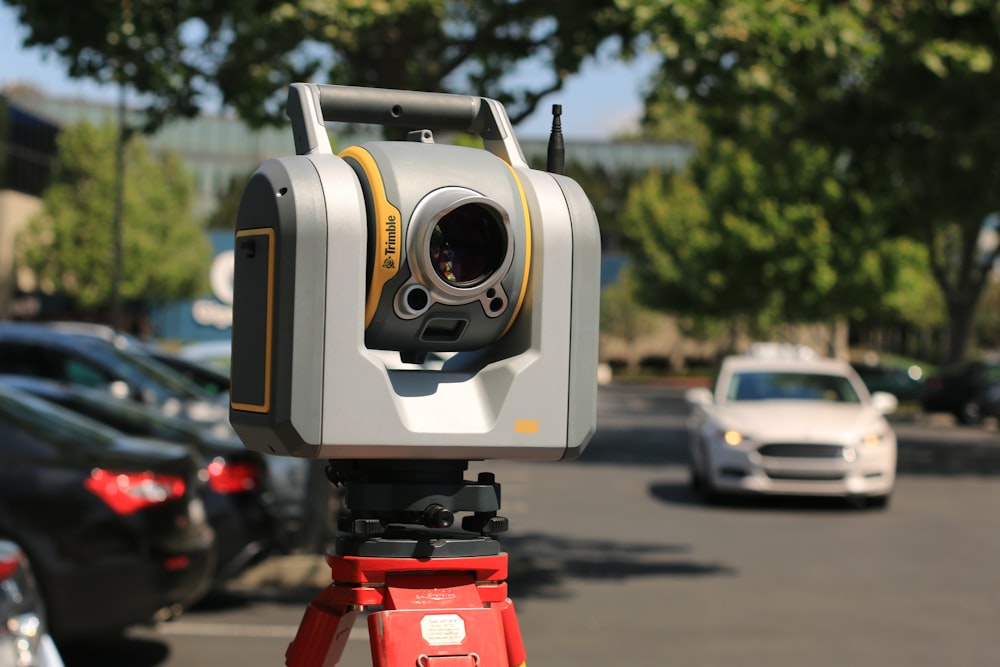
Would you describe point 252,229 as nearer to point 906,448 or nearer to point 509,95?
point 509,95

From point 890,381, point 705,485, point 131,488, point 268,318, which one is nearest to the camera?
point 268,318

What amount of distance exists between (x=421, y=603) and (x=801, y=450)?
13129 millimetres

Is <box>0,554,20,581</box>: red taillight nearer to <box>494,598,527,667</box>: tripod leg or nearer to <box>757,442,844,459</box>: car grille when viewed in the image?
<box>494,598,527,667</box>: tripod leg

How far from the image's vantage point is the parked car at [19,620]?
13.3 ft

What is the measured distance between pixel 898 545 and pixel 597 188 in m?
62.8

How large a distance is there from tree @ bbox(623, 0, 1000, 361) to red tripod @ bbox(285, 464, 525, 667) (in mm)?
6546

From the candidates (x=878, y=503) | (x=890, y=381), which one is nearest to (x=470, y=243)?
(x=878, y=503)

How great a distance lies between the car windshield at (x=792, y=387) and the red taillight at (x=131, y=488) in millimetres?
10584

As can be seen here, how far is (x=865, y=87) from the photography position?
813 inches

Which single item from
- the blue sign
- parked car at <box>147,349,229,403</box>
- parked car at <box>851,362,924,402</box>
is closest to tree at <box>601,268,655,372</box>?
the blue sign

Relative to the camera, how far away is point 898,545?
41.9 feet

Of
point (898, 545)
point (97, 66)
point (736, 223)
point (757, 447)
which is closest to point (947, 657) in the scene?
point (898, 545)

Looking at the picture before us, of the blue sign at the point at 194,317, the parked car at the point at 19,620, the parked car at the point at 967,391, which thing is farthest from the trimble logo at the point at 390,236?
the blue sign at the point at 194,317

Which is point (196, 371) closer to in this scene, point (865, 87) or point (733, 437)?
point (733, 437)
